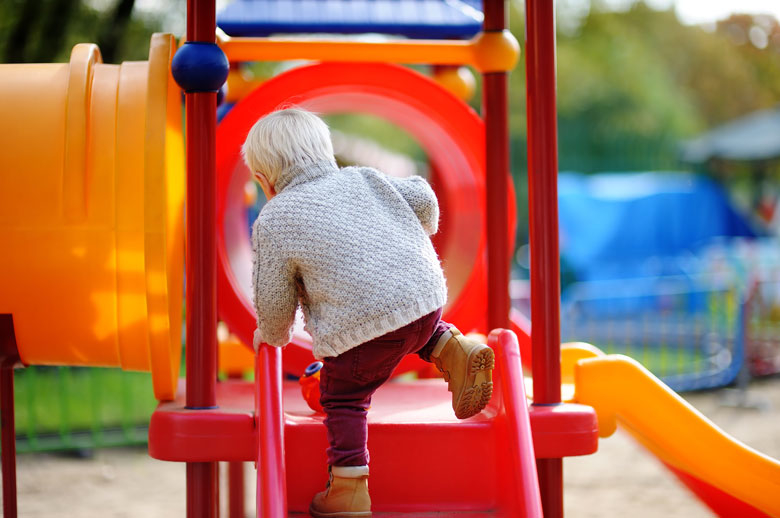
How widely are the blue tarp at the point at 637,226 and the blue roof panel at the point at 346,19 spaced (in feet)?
32.8

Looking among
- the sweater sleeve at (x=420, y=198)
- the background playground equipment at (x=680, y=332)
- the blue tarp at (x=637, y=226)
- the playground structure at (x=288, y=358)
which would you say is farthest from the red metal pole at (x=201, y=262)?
the blue tarp at (x=637, y=226)

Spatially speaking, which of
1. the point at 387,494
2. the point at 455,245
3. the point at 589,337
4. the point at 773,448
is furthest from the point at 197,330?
the point at 589,337

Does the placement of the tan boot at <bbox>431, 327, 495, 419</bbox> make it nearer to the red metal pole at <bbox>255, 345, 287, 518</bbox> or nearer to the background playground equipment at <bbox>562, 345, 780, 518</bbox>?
the red metal pole at <bbox>255, 345, 287, 518</bbox>

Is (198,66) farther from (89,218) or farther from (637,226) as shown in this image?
(637,226)

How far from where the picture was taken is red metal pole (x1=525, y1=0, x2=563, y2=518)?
2.49 metres

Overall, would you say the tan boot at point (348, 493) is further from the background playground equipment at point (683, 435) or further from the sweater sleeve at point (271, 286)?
the background playground equipment at point (683, 435)

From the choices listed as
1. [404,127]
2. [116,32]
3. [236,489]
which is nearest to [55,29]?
[116,32]

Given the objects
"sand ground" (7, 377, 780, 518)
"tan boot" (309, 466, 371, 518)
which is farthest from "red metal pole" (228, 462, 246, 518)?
"tan boot" (309, 466, 371, 518)

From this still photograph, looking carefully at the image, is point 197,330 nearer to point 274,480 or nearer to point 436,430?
point 274,480

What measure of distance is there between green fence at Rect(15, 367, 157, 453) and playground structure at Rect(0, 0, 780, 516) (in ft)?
11.1

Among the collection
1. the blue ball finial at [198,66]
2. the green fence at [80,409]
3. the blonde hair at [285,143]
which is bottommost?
the green fence at [80,409]

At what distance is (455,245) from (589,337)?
564 centimetres

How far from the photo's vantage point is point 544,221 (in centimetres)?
249

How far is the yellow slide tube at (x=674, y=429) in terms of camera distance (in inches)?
113
